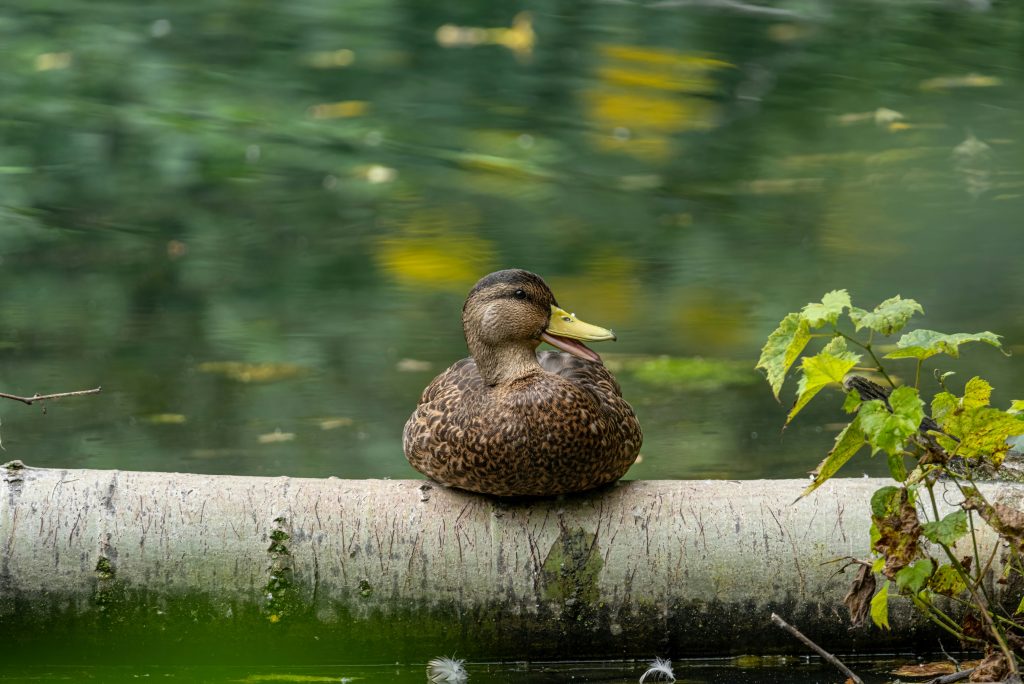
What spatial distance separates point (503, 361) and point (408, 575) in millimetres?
669

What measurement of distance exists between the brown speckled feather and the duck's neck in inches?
1.3

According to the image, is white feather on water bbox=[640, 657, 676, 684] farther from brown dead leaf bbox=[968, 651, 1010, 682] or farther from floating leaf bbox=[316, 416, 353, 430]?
floating leaf bbox=[316, 416, 353, 430]

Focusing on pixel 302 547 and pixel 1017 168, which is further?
pixel 1017 168

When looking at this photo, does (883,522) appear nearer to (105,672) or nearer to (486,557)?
(486,557)

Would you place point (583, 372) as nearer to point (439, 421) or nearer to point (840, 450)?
point (439, 421)

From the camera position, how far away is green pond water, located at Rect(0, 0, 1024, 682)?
19.4 ft

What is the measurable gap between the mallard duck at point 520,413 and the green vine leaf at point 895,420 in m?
1.08

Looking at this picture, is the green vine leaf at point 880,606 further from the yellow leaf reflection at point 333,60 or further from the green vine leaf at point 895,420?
the yellow leaf reflection at point 333,60

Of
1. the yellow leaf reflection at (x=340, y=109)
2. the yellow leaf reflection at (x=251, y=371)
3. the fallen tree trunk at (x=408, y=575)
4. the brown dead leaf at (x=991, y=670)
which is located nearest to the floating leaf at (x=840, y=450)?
the brown dead leaf at (x=991, y=670)

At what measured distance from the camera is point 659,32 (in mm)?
9266

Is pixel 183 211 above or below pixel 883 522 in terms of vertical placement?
above

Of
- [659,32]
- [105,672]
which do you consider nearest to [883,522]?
[105,672]

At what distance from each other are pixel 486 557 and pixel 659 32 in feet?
21.5

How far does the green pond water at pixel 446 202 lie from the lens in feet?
19.4
